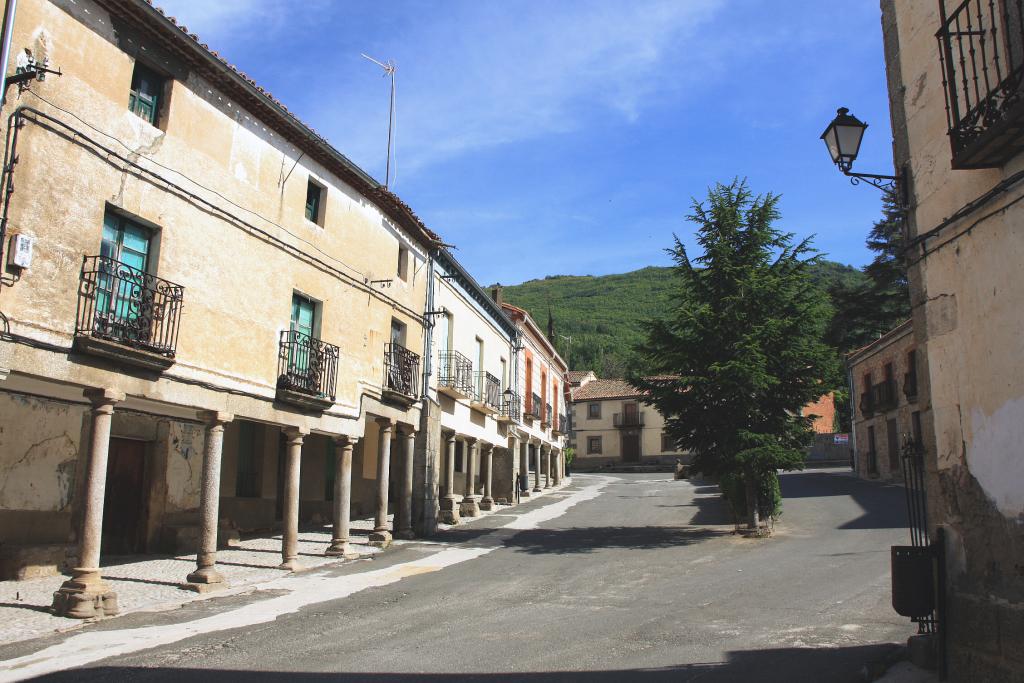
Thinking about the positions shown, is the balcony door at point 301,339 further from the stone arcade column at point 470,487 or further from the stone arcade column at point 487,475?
the stone arcade column at point 487,475

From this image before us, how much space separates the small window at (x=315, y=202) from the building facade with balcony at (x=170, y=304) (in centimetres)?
4

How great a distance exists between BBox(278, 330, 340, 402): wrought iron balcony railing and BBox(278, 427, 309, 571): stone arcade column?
35.8 inches

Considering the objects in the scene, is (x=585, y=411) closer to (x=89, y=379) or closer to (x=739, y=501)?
(x=739, y=501)

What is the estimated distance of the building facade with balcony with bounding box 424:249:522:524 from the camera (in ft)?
72.3

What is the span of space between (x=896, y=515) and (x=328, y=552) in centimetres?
1435

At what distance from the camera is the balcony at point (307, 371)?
1454cm

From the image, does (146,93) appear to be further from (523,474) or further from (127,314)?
(523,474)

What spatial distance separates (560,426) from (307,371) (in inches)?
1098

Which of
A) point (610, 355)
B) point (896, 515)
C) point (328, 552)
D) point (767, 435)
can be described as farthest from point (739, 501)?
point (610, 355)

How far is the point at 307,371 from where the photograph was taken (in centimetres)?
1527

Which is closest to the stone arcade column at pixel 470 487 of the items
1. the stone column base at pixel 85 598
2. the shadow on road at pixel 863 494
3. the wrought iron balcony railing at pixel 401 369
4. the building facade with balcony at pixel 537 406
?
the building facade with balcony at pixel 537 406

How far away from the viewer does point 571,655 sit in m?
8.02

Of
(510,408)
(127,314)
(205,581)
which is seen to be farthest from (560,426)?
(127,314)

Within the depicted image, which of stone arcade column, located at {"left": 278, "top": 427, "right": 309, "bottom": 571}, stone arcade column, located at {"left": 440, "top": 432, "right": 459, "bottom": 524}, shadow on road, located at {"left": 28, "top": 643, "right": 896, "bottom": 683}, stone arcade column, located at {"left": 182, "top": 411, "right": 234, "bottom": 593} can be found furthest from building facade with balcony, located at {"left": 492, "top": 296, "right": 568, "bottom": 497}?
shadow on road, located at {"left": 28, "top": 643, "right": 896, "bottom": 683}
